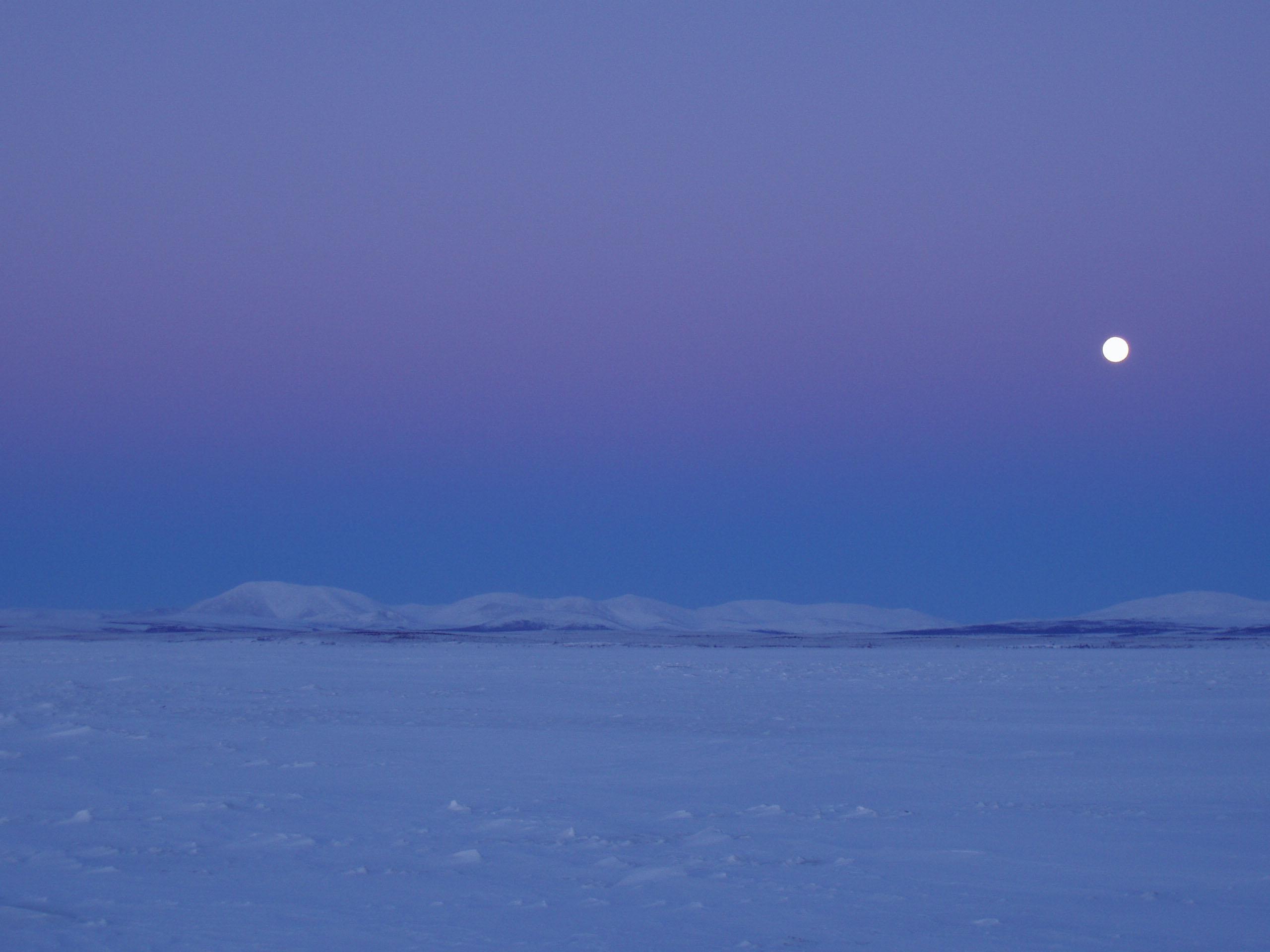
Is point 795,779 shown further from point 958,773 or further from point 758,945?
point 758,945

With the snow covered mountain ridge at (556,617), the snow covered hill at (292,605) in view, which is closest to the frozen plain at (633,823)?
the snow covered mountain ridge at (556,617)

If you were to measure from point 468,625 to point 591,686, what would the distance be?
164 ft

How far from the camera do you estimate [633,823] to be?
599 cm

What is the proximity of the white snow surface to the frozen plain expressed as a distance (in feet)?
162

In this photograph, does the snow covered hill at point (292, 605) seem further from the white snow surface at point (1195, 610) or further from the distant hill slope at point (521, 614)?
the white snow surface at point (1195, 610)

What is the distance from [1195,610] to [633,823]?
67.7 meters

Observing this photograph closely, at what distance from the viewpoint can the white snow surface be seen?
5697 centimetres

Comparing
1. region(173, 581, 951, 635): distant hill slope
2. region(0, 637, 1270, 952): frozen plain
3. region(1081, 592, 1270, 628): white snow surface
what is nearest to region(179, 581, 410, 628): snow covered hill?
region(173, 581, 951, 635): distant hill slope

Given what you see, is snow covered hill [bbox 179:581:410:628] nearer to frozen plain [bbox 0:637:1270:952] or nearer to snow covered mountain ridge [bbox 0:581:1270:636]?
snow covered mountain ridge [bbox 0:581:1270:636]

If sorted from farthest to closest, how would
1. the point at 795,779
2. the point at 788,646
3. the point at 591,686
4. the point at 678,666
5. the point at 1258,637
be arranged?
the point at 1258,637 → the point at 788,646 → the point at 678,666 → the point at 591,686 → the point at 795,779

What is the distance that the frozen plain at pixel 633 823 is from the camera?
4.22 m

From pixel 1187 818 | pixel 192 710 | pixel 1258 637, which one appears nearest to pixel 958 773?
pixel 1187 818

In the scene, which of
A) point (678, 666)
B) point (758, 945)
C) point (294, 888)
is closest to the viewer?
point (758, 945)

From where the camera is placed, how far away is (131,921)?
422 cm
